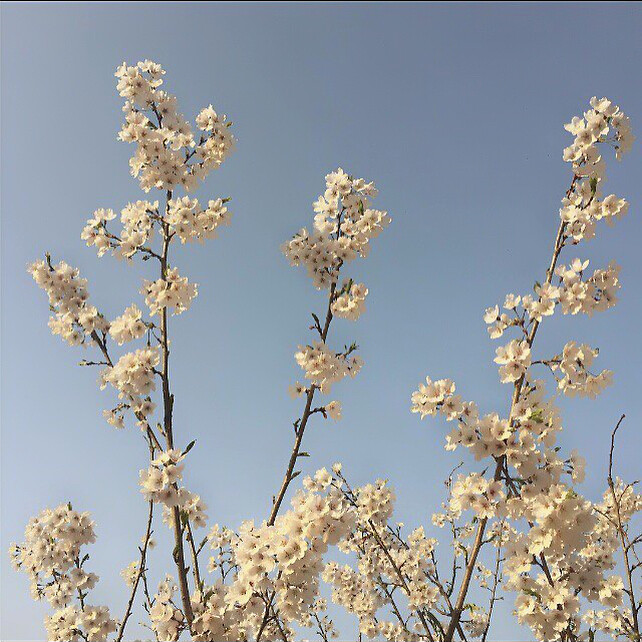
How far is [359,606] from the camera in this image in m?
9.71

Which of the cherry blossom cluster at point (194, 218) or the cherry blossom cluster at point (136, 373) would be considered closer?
the cherry blossom cluster at point (136, 373)

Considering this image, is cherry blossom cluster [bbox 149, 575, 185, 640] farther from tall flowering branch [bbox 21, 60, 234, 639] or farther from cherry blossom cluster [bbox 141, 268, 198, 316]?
cherry blossom cluster [bbox 141, 268, 198, 316]

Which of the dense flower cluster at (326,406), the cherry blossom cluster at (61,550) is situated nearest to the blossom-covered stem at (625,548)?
the dense flower cluster at (326,406)

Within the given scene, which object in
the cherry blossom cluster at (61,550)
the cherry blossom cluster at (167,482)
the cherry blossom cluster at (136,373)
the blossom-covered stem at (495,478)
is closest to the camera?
the blossom-covered stem at (495,478)

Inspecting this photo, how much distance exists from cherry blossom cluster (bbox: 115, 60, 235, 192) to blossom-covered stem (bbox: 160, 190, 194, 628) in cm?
46

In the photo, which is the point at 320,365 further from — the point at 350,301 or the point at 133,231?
the point at 133,231

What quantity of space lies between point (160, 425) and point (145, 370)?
0.47m

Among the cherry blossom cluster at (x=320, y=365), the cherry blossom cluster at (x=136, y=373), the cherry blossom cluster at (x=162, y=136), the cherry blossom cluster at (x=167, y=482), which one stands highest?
the cherry blossom cluster at (x=162, y=136)

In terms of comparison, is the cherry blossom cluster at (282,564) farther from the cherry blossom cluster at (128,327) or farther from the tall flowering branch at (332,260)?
the cherry blossom cluster at (128,327)

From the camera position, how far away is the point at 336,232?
4867 millimetres

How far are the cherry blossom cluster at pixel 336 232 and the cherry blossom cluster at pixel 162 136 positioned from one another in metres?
1.39

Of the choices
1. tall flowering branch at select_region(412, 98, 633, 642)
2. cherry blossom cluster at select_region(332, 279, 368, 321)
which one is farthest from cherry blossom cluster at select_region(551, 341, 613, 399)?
cherry blossom cluster at select_region(332, 279, 368, 321)

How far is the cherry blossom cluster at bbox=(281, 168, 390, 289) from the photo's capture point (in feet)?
15.2

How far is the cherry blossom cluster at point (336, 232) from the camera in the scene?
15.2 feet
